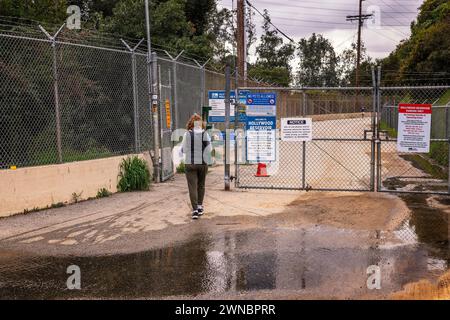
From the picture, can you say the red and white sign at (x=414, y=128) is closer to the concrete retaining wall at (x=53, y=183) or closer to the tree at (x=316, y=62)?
the concrete retaining wall at (x=53, y=183)

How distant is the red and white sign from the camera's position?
9953 mm

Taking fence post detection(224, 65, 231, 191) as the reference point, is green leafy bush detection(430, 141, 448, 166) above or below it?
below

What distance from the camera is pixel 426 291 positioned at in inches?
210

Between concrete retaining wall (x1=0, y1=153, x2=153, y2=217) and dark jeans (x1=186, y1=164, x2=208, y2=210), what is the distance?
249 centimetres

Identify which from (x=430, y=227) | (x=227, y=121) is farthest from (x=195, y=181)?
(x=430, y=227)

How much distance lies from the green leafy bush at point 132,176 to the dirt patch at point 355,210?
Result: 3485 millimetres

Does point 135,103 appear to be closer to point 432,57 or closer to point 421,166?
point 421,166

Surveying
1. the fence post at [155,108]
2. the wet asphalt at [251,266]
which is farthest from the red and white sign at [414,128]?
the fence post at [155,108]

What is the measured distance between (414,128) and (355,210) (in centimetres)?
222

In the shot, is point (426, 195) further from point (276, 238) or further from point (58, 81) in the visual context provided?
point (58, 81)

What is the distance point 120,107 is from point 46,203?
3131mm

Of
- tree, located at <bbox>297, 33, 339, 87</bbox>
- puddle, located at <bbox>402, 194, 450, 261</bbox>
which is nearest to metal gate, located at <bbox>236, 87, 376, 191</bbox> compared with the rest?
puddle, located at <bbox>402, 194, 450, 261</bbox>

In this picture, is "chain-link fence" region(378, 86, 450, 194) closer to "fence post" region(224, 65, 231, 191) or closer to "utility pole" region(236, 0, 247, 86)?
"fence post" region(224, 65, 231, 191)

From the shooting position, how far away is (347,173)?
1405 centimetres
